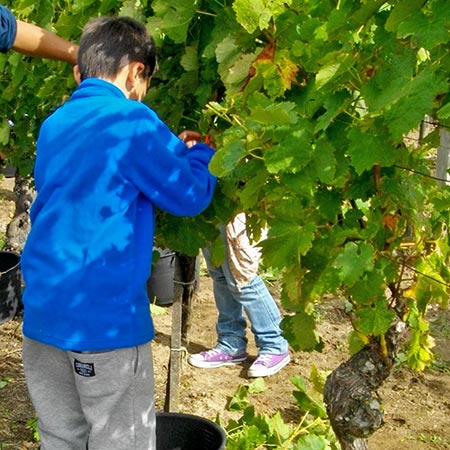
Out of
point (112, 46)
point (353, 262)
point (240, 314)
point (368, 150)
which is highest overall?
point (112, 46)

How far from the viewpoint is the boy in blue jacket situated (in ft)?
7.43

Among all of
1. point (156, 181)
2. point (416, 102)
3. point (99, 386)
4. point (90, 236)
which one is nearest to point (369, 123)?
point (416, 102)

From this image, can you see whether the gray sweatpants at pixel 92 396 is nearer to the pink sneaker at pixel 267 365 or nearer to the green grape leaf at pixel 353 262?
the green grape leaf at pixel 353 262

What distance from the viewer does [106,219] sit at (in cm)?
228

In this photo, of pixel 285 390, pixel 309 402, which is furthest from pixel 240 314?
pixel 309 402

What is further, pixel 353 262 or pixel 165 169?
pixel 165 169

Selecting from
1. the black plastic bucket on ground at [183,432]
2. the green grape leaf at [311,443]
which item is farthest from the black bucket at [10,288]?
the green grape leaf at [311,443]

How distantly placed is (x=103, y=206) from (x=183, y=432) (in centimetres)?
130

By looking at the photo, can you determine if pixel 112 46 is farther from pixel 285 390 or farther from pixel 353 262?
pixel 285 390

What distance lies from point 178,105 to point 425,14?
1295mm

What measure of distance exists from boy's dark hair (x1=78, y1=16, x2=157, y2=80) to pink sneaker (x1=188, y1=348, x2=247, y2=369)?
270 centimetres

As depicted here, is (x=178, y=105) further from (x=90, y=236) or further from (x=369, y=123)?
(x=369, y=123)

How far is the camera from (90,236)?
90.1 inches

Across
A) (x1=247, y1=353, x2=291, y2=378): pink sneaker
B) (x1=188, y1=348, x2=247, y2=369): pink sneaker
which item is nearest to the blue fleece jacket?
(x1=247, y1=353, x2=291, y2=378): pink sneaker
